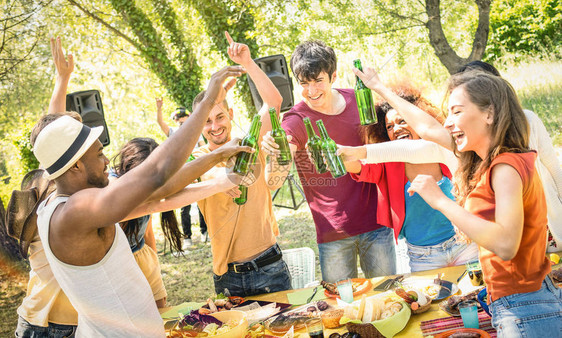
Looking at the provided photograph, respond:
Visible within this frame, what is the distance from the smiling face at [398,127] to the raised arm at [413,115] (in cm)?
33

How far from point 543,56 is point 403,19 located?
2820 millimetres

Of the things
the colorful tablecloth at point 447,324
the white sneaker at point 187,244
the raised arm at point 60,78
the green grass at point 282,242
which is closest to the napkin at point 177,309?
the colorful tablecloth at point 447,324

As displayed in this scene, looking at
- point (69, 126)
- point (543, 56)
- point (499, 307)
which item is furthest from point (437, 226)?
point (543, 56)

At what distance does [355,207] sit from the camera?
8.13 ft

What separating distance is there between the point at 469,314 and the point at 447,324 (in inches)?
4.4

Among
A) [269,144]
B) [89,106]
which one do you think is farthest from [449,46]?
[269,144]

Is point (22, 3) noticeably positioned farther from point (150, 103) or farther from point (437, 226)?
point (437, 226)

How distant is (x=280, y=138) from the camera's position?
183 cm

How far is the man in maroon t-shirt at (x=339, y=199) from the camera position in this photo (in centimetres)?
238

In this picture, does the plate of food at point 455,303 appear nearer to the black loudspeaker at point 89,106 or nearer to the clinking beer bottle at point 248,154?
the clinking beer bottle at point 248,154

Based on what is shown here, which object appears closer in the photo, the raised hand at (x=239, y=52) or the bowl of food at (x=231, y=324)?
the bowl of food at (x=231, y=324)

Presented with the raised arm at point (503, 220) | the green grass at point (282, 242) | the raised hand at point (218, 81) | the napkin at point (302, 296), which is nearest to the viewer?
the raised arm at point (503, 220)

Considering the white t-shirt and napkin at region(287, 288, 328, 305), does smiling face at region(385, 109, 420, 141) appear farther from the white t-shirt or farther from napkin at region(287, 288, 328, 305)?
the white t-shirt

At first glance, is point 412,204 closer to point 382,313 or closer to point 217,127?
point 382,313
